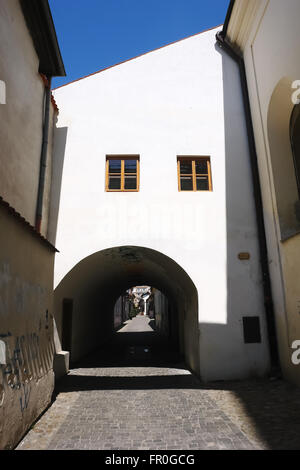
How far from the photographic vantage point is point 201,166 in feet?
30.2

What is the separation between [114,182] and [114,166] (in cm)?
50

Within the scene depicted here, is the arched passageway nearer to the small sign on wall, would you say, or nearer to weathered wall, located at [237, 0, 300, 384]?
the small sign on wall

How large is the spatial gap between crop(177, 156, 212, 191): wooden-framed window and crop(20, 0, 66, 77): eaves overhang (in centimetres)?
463

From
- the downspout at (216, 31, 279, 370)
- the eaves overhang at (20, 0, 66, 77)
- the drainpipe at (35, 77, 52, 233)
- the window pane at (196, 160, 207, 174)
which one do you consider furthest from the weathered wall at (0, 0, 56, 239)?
the downspout at (216, 31, 279, 370)

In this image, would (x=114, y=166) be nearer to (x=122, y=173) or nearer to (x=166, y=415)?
(x=122, y=173)

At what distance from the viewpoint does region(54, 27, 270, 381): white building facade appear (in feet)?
26.7

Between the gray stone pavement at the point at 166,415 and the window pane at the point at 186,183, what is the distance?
5255 mm

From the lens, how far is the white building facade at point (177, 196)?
8.14 meters

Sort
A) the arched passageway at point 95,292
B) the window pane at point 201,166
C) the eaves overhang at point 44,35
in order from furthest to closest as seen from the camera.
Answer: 1. the window pane at point 201,166
2. the arched passageway at point 95,292
3. the eaves overhang at point 44,35

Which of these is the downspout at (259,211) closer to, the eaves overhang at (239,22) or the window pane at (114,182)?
the eaves overhang at (239,22)

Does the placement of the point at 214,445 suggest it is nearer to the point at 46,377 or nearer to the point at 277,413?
the point at 277,413

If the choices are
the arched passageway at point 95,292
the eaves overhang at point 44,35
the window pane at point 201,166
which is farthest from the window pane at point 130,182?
the eaves overhang at point 44,35

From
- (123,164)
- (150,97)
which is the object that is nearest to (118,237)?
(123,164)

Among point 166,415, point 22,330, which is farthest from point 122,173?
point 166,415
